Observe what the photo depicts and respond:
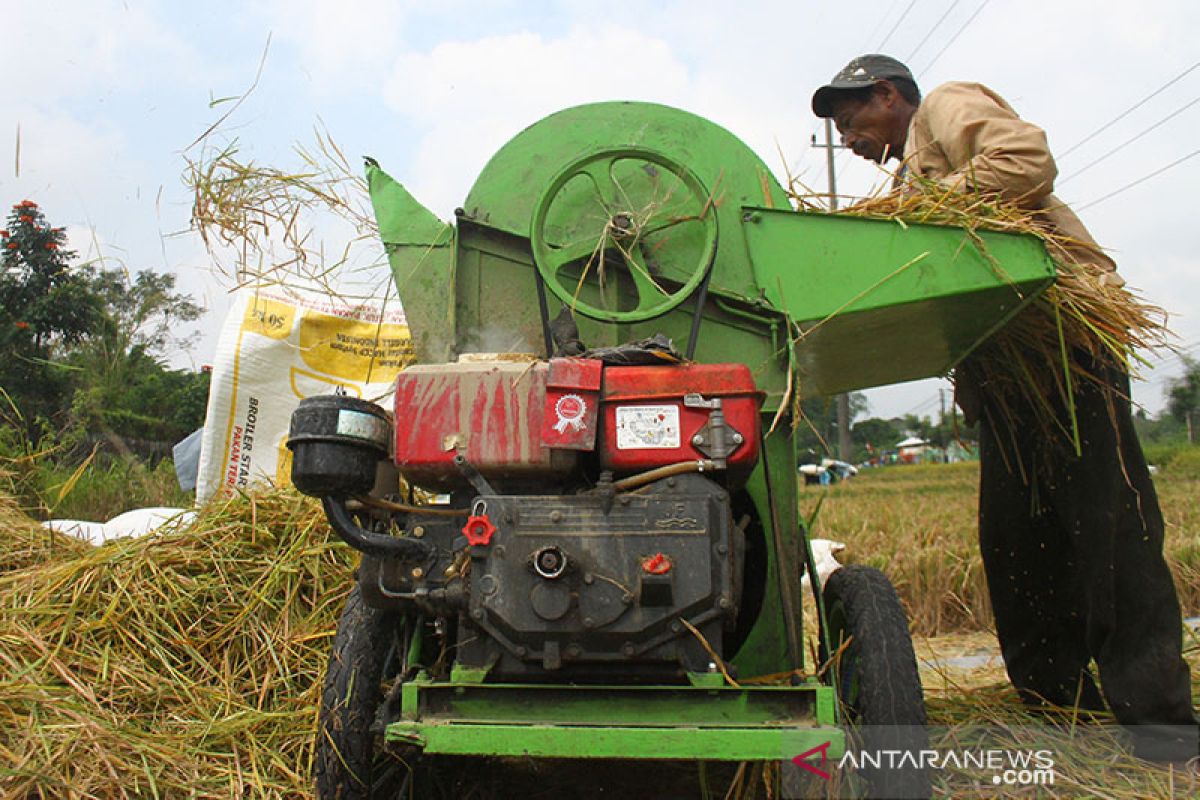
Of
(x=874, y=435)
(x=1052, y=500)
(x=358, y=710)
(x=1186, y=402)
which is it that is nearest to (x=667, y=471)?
(x=358, y=710)

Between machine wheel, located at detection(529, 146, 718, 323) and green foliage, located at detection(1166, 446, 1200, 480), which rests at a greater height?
green foliage, located at detection(1166, 446, 1200, 480)

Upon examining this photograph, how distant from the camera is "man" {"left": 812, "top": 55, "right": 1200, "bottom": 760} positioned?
2.91 metres

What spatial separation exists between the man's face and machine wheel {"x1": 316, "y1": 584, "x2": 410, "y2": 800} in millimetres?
2510

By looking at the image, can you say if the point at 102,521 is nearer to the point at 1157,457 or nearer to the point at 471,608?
the point at 471,608

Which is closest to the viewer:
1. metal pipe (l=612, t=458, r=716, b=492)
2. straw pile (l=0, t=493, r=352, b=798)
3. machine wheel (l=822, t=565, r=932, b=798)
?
metal pipe (l=612, t=458, r=716, b=492)

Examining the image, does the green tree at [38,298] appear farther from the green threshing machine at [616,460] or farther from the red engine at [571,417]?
the red engine at [571,417]

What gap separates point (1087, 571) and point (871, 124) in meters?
1.80

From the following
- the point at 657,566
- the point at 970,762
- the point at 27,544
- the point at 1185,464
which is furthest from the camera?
the point at 1185,464

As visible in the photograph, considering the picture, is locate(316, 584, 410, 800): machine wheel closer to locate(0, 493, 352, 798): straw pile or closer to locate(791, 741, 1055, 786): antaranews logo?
locate(0, 493, 352, 798): straw pile

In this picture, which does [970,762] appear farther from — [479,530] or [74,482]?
[74,482]

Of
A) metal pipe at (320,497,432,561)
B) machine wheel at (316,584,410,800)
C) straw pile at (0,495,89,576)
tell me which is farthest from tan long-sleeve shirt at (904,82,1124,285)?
straw pile at (0,495,89,576)

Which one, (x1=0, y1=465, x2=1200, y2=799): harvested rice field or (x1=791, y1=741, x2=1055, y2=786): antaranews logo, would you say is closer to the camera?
(x1=791, y1=741, x2=1055, y2=786): antaranews logo

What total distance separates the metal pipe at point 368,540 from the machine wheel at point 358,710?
0.24m

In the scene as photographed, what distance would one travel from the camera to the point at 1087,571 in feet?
10.0
